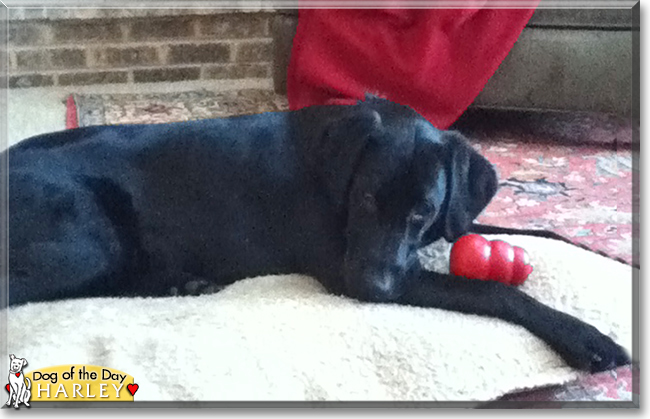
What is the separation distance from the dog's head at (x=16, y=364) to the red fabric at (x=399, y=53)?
58 centimetres

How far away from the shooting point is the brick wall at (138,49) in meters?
1.15

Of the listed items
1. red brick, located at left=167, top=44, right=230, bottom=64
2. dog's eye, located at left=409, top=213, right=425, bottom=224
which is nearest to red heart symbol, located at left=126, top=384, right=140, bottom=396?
dog's eye, located at left=409, top=213, right=425, bottom=224

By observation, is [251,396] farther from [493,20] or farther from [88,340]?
[493,20]

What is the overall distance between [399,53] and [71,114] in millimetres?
613

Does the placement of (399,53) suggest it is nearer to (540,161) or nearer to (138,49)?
(540,161)

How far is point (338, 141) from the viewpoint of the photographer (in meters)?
1.05

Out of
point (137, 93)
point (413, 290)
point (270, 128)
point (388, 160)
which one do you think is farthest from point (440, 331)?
point (137, 93)

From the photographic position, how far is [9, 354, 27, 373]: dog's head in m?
0.94

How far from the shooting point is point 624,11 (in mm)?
1120

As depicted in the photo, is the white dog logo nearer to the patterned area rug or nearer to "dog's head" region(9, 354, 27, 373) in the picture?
"dog's head" region(9, 354, 27, 373)

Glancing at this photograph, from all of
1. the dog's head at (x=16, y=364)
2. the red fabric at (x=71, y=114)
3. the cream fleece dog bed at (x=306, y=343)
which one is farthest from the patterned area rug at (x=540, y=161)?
the dog's head at (x=16, y=364)

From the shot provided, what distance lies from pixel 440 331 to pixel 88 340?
52 cm

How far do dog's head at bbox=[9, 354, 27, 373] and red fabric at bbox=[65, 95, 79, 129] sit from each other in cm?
42

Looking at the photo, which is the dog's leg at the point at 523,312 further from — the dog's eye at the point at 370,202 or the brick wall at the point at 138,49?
the brick wall at the point at 138,49
